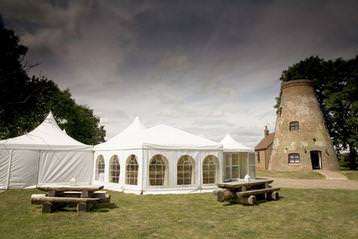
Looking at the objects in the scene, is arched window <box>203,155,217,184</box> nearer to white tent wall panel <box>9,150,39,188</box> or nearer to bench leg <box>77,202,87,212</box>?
bench leg <box>77,202,87,212</box>

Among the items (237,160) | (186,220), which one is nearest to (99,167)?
(186,220)

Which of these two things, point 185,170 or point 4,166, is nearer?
point 185,170

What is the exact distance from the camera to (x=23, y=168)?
40.7ft

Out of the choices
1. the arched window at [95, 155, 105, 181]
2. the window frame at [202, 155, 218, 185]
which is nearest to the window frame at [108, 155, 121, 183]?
the arched window at [95, 155, 105, 181]

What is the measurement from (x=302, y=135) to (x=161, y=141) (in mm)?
16449

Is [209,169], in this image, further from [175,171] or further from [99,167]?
[99,167]

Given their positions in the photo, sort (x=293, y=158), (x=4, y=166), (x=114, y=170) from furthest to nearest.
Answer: (x=293, y=158), (x=114, y=170), (x=4, y=166)

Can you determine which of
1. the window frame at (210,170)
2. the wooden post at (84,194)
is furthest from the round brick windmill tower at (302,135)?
the wooden post at (84,194)

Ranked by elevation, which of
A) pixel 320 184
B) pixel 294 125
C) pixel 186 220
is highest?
pixel 294 125

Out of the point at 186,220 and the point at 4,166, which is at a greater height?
the point at 4,166

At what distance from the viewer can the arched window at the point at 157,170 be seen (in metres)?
11.2

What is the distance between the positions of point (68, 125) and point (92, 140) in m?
5.88

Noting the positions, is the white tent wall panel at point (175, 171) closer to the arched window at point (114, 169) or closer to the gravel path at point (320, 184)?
the arched window at point (114, 169)

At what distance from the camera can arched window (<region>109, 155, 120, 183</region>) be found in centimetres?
1241
